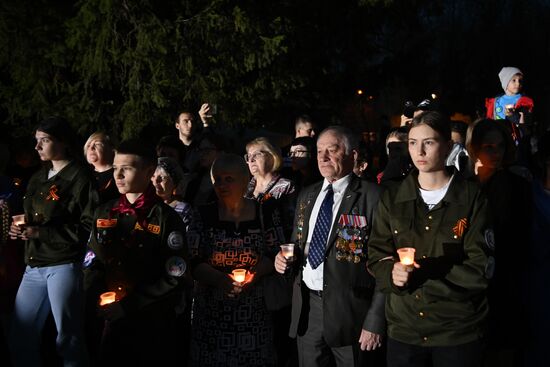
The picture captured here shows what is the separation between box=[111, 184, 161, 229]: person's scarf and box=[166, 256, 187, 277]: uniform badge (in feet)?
1.00

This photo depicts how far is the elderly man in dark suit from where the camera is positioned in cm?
408

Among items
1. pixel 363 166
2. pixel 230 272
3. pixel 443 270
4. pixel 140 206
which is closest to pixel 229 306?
pixel 230 272

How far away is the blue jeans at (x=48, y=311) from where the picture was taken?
5.06 m

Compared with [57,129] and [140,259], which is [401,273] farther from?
[57,129]

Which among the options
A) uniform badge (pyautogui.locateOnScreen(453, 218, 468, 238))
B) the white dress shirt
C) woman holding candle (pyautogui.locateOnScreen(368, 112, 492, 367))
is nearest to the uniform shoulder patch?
the white dress shirt

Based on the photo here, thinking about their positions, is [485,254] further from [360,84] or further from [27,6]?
[360,84]

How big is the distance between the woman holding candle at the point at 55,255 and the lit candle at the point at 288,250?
2.02 m

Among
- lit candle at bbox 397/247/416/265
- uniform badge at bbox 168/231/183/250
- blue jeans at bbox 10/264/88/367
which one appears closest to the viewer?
lit candle at bbox 397/247/416/265

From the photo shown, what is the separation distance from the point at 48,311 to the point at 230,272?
1.93 metres

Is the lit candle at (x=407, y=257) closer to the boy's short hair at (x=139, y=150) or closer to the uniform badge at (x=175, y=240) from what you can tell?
the uniform badge at (x=175, y=240)

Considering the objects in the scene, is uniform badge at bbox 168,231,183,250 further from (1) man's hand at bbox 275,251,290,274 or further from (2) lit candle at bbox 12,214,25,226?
(2) lit candle at bbox 12,214,25,226

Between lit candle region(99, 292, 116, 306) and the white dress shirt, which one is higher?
the white dress shirt

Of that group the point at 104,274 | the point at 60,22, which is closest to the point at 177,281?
the point at 104,274

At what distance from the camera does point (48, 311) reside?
17.1ft
